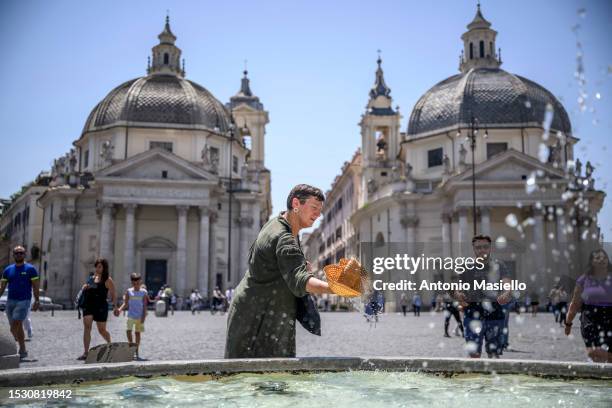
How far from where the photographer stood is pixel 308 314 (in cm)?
489

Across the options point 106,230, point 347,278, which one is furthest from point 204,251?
point 347,278

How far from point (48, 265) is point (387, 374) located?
169 feet

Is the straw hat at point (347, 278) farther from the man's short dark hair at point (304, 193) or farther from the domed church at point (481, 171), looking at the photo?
the domed church at point (481, 171)

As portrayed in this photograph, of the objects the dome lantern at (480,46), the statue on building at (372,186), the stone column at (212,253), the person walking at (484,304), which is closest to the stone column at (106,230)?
the stone column at (212,253)

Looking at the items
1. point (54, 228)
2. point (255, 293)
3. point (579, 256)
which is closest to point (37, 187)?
point (54, 228)

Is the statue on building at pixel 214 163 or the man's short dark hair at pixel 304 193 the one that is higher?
the statue on building at pixel 214 163

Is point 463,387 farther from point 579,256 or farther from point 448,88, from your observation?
point 448,88

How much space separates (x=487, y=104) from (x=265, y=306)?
1997 inches

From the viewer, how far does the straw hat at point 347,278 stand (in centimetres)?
417

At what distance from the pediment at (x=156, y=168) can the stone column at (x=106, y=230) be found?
2.42m

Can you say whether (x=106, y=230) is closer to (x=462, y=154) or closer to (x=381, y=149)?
(x=462, y=154)

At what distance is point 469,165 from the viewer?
4784cm

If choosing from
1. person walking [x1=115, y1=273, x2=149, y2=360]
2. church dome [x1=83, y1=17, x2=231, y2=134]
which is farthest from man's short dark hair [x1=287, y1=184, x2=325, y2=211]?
church dome [x1=83, y1=17, x2=231, y2=134]

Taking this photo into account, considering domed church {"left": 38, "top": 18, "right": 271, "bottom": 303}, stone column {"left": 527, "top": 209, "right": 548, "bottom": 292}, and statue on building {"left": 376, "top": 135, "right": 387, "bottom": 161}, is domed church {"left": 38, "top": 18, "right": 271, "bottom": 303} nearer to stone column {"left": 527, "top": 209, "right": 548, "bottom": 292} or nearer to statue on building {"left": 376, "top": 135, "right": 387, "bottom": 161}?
statue on building {"left": 376, "top": 135, "right": 387, "bottom": 161}
